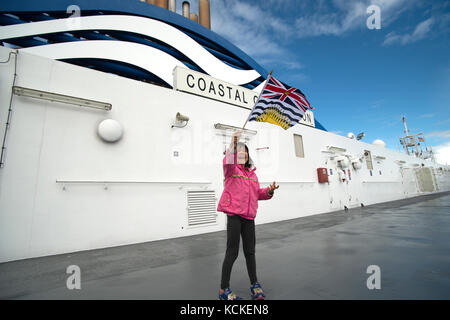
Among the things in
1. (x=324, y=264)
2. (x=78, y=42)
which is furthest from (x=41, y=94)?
(x=78, y=42)

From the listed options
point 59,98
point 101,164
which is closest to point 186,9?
point 59,98

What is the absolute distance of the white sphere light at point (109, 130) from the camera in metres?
4.20

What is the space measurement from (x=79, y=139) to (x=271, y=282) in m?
4.30

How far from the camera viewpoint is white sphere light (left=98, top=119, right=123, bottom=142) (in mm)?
4199

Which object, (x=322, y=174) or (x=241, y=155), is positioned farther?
(x=322, y=174)

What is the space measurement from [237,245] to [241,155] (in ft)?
2.73

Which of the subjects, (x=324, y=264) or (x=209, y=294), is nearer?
(x=209, y=294)

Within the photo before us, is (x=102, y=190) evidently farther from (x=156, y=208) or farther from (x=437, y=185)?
(x=437, y=185)

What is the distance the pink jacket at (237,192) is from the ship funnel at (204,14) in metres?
23.8

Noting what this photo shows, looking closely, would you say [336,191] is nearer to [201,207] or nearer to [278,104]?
[201,207]

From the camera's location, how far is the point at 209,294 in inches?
71.5

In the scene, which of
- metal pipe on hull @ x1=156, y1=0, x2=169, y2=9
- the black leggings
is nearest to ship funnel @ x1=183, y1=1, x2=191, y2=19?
metal pipe on hull @ x1=156, y1=0, x2=169, y2=9

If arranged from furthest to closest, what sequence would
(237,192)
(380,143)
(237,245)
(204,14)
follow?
(204,14), (380,143), (237,192), (237,245)

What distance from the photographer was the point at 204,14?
21312 millimetres
